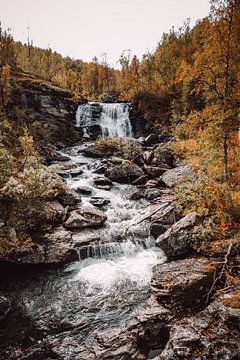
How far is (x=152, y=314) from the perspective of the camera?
733cm

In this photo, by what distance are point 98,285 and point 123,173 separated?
1118cm

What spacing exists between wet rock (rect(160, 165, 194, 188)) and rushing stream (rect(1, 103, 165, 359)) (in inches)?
153

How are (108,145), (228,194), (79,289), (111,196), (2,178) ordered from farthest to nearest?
(108,145) → (111,196) → (2,178) → (228,194) → (79,289)

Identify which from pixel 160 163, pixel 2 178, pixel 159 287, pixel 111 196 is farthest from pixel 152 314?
pixel 160 163

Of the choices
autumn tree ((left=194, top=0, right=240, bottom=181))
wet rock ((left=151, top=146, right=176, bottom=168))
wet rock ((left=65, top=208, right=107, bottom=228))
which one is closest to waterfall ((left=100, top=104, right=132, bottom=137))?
wet rock ((left=151, top=146, right=176, bottom=168))

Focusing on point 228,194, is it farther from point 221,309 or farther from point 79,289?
point 79,289

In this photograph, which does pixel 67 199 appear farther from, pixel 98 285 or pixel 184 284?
pixel 184 284

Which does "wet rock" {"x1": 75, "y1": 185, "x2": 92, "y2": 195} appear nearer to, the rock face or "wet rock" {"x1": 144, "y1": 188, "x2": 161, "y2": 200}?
"wet rock" {"x1": 144, "y1": 188, "x2": 161, "y2": 200}

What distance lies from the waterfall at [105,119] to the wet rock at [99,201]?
57.8ft

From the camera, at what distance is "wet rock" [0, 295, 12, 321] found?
7971 millimetres

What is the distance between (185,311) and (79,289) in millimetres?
4049

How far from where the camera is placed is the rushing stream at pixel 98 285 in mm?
7711

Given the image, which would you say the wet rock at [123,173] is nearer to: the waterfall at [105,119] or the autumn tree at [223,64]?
the autumn tree at [223,64]

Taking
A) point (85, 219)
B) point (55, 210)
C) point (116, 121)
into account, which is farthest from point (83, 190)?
point (116, 121)
